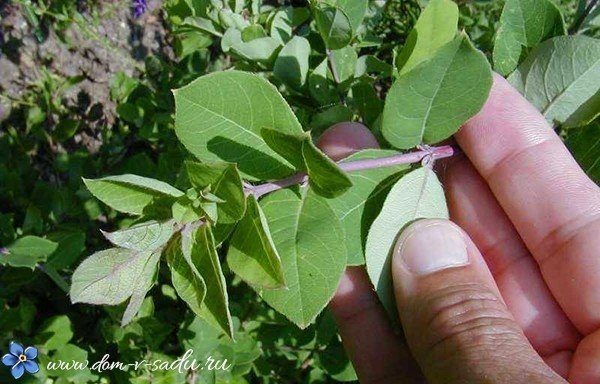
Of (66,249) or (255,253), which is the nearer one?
(255,253)

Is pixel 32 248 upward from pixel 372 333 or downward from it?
downward

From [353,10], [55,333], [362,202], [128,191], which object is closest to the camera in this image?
[128,191]

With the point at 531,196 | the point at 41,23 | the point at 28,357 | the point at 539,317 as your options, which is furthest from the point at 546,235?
the point at 41,23

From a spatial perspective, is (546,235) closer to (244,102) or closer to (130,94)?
(244,102)

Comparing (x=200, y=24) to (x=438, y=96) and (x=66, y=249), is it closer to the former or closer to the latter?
(x=438, y=96)

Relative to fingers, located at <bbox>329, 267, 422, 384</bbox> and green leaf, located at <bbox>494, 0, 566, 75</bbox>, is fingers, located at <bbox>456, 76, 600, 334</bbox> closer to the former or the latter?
green leaf, located at <bbox>494, 0, 566, 75</bbox>

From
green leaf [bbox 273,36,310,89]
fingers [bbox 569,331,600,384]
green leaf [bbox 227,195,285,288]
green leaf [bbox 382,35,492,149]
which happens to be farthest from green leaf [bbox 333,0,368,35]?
fingers [bbox 569,331,600,384]

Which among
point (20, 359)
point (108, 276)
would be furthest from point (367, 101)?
point (20, 359)
